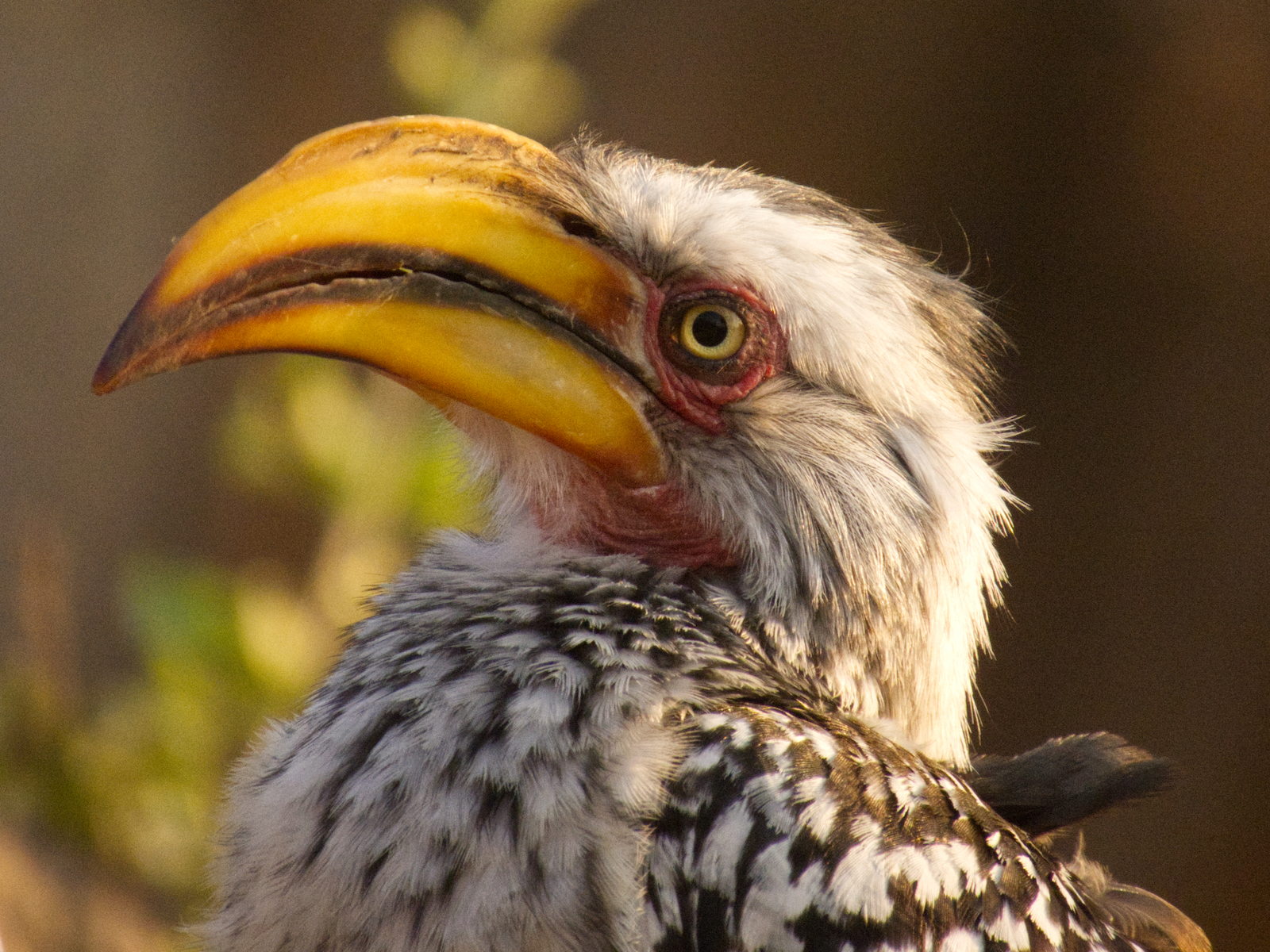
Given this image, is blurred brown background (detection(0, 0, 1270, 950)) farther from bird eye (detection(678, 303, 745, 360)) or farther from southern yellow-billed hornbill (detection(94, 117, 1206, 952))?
bird eye (detection(678, 303, 745, 360))

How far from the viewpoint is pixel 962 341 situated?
6.43ft

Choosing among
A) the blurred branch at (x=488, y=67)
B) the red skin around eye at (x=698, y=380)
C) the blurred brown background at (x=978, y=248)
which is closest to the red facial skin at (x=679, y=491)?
the red skin around eye at (x=698, y=380)

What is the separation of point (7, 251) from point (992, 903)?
15.5 ft

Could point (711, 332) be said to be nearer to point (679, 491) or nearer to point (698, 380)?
point (698, 380)

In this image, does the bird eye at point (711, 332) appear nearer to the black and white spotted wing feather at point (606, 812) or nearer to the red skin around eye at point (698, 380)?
the red skin around eye at point (698, 380)

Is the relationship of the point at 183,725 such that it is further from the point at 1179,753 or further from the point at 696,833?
the point at 1179,753

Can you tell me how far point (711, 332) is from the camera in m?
1.70

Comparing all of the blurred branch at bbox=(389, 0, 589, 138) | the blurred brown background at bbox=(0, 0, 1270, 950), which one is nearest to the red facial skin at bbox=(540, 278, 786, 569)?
the blurred branch at bbox=(389, 0, 589, 138)

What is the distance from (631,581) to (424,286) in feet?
1.62

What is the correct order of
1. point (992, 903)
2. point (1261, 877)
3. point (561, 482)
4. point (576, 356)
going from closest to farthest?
point (992, 903)
point (576, 356)
point (561, 482)
point (1261, 877)

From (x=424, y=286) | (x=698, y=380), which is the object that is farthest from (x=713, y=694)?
(x=424, y=286)

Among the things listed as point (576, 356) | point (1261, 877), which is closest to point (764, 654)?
point (576, 356)

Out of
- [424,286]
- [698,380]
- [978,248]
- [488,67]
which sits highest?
[978,248]

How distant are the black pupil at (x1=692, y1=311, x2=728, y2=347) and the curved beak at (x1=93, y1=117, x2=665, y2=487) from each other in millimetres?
86
